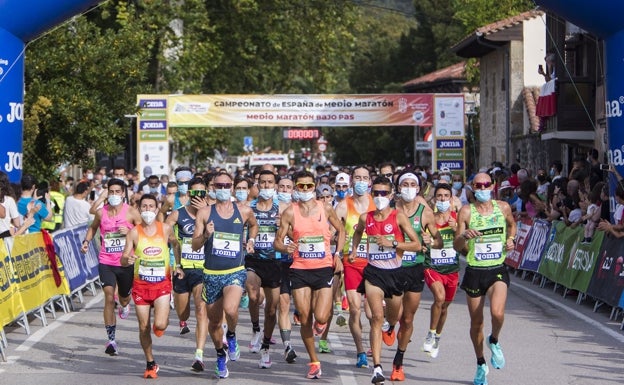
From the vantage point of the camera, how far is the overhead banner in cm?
3859

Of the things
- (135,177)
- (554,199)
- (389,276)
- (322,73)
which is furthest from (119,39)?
(322,73)

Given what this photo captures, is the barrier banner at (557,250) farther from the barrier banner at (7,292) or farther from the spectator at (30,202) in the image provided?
the barrier banner at (7,292)

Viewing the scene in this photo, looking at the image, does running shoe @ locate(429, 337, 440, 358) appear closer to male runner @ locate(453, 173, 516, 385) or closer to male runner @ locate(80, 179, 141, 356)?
male runner @ locate(453, 173, 516, 385)

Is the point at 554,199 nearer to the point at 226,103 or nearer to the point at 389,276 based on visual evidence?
the point at 389,276

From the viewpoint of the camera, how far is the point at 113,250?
13.9 m

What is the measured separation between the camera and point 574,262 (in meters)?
18.3

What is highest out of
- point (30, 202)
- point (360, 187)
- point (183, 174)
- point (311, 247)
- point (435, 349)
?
point (183, 174)

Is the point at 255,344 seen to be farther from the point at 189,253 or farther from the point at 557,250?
the point at 557,250

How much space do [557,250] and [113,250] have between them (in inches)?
326

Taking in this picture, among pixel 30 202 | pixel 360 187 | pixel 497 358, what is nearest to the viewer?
pixel 497 358

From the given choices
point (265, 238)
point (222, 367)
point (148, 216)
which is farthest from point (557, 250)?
point (222, 367)

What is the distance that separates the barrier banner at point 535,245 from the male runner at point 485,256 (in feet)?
31.3

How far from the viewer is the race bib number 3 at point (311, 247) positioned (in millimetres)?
11711

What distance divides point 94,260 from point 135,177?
38.7 feet
